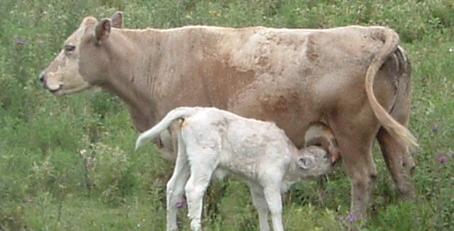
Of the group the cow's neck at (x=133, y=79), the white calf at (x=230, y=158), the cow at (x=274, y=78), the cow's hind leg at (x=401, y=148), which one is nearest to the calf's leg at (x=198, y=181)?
the white calf at (x=230, y=158)

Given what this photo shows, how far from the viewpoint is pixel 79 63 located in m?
10.5

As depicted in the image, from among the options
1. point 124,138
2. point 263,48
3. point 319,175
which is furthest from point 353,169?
point 124,138

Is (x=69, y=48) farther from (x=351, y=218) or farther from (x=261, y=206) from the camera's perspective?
(x=351, y=218)

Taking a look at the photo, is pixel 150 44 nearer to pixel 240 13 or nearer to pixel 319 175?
pixel 319 175

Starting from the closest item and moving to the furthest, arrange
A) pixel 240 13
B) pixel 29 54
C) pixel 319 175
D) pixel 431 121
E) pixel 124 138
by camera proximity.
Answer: pixel 319 175 < pixel 431 121 < pixel 124 138 < pixel 29 54 < pixel 240 13

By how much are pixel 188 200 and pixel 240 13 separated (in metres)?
4.94

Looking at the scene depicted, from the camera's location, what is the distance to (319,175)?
9.65 m

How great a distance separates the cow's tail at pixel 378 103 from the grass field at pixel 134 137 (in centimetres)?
30

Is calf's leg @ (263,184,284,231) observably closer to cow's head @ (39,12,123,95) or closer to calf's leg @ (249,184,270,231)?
calf's leg @ (249,184,270,231)

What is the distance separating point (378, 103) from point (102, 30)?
2223 millimetres

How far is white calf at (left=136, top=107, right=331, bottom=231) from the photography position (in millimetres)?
9016

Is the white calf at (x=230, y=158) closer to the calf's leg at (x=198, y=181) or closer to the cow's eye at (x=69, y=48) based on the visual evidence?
the calf's leg at (x=198, y=181)

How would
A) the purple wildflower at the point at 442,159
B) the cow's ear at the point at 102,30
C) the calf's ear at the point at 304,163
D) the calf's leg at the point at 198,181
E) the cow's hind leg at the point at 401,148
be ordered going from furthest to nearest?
the cow's ear at the point at 102,30 → the cow's hind leg at the point at 401,148 → the calf's ear at the point at 304,163 → the purple wildflower at the point at 442,159 → the calf's leg at the point at 198,181

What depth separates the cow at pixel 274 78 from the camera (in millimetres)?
9742
